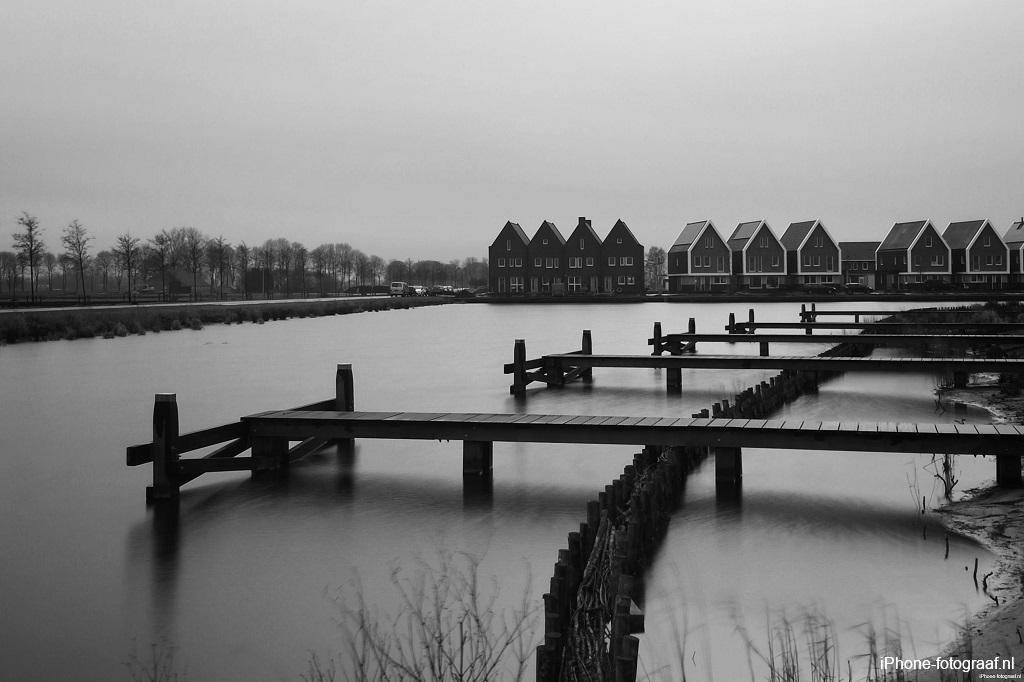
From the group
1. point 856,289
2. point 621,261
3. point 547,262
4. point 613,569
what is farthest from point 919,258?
point 613,569

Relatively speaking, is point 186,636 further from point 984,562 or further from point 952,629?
point 984,562

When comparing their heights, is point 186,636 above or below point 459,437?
below

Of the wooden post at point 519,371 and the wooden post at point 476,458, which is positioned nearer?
the wooden post at point 476,458

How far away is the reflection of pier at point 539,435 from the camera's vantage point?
8812mm

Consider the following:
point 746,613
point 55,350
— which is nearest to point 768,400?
point 746,613

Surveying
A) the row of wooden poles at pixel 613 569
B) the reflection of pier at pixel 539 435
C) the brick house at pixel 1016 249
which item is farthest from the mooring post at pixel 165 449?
the brick house at pixel 1016 249

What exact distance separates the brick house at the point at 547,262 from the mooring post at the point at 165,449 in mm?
83859

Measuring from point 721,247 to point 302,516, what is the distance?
8592 centimetres

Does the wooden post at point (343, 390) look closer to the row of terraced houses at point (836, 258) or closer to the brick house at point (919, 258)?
the row of terraced houses at point (836, 258)

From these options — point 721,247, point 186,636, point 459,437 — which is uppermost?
point 721,247

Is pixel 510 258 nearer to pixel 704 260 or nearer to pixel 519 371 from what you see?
pixel 704 260

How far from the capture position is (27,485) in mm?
11734

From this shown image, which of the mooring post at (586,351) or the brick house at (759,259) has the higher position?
the brick house at (759,259)

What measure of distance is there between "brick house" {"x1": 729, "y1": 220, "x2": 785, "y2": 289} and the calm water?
246ft
